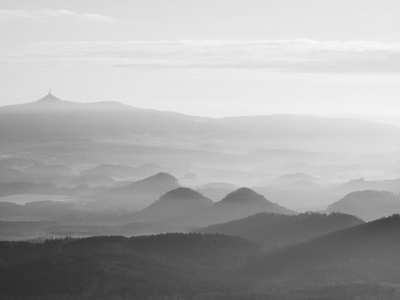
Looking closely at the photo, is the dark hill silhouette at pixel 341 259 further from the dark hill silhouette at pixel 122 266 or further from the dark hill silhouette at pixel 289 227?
the dark hill silhouette at pixel 289 227

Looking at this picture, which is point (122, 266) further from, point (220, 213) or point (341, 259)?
point (220, 213)

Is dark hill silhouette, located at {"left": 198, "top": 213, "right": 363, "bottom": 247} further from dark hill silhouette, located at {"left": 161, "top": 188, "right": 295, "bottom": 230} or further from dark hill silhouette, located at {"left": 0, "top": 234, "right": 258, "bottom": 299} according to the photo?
dark hill silhouette, located at {"left": 161, "top": 188, "right": 295, "bottom": 230}

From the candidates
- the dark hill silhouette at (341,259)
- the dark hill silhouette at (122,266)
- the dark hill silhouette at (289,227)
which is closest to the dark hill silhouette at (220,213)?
the dark hill silhouette at (289,227)

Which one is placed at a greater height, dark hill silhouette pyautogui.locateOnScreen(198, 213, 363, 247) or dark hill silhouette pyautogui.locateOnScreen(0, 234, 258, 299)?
dark hill silhouette pyautogui.locateOnScreen(198, 213, 363, 247)

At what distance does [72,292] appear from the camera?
319 ft

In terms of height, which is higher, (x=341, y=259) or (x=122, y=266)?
(x=341, y=259)

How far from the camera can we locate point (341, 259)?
115m

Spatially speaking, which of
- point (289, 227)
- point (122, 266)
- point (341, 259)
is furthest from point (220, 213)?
point (122, 266)

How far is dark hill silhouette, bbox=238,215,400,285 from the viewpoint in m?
106

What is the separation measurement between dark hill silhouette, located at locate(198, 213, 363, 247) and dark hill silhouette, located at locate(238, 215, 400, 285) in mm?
15960

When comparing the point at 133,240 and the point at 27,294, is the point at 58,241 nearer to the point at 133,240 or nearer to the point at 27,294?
the point at 133,240

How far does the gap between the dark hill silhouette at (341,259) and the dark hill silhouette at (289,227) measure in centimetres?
1596

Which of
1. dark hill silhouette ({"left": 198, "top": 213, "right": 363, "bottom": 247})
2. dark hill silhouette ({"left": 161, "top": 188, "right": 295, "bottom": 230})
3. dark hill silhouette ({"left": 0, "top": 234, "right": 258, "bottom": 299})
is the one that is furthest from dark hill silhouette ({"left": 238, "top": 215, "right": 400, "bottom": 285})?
dark hill silhouette ({"left": 161, "top": 188, "right": 295, "bottom": 230})

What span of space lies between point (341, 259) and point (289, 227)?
33.0m
